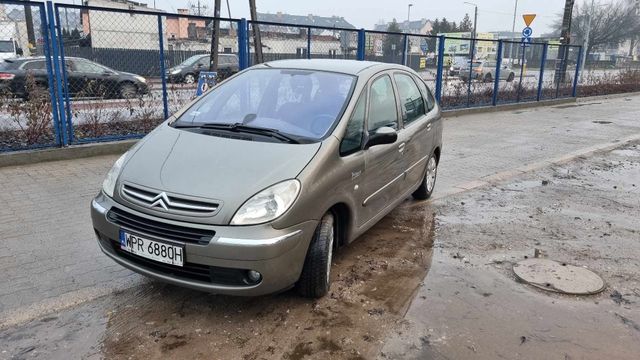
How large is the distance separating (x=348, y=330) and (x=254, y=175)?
1185 mm

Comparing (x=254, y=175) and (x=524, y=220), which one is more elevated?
(x=254, y=175)

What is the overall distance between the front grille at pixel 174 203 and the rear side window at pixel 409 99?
248 cm

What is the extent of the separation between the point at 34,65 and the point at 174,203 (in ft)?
20.8

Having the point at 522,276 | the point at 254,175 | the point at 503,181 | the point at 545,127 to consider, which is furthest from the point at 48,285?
the point at 545,127

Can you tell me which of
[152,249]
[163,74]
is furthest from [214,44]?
[152,249]

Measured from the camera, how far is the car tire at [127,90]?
8156mm

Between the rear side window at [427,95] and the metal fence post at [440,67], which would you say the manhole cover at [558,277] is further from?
the metal fence post at [440,67]

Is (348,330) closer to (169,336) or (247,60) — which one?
(169,336)

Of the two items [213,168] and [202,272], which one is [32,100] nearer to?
[213,168]

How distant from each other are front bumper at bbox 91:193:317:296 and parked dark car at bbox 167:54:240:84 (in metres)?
5.79

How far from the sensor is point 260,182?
320 centimetres

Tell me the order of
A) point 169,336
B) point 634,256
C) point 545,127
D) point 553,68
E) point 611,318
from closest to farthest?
point 169,336, point 611,318, point 634,256, point 545,127, point 553,68

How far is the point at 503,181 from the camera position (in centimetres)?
731

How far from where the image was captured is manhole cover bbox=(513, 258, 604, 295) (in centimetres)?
401
